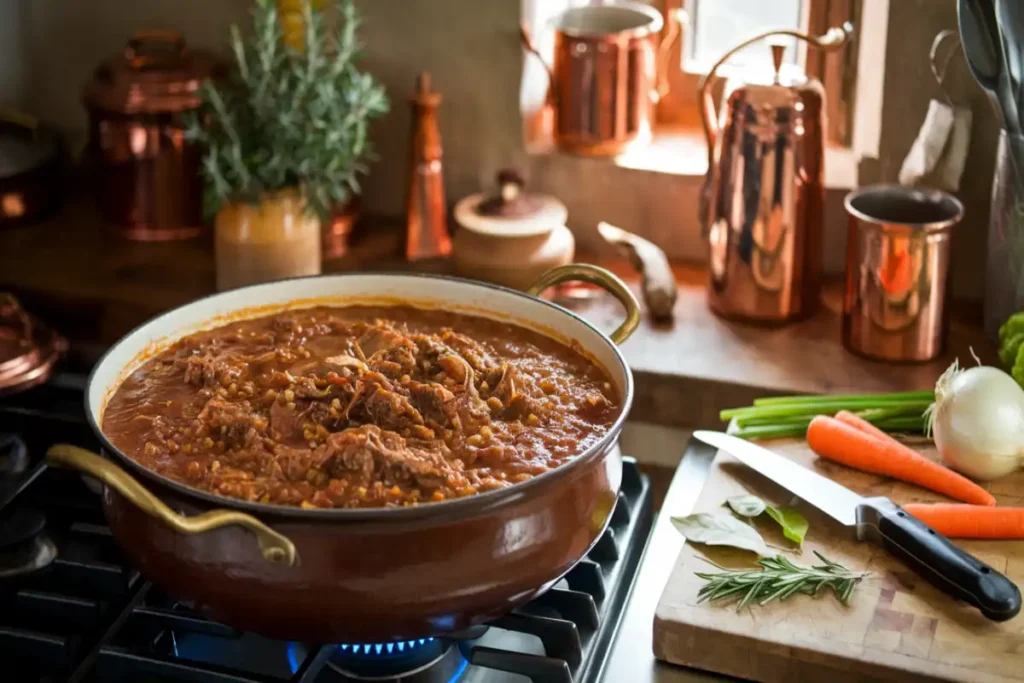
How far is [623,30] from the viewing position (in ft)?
6.99

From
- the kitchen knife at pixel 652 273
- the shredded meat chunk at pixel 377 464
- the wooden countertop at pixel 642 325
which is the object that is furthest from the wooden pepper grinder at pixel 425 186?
the shredded meat chunk at pixel 377 464

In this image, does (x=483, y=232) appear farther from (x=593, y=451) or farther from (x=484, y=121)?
(x=593, y=451)

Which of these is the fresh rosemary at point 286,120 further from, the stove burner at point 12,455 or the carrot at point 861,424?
the carrot at point 861,424

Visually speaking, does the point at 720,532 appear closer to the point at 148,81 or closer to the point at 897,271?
the point at 897,271

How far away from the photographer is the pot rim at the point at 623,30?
2.04m

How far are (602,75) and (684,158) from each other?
216 millimetres

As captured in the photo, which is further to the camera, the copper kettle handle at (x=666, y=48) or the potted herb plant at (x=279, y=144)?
the copper kettle handle at (x=666, y=48)

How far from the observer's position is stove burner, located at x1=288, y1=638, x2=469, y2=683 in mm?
1294

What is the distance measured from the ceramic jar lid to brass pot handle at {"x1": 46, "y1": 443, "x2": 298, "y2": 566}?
0.97m

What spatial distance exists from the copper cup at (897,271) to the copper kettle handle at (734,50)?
0.70 feet

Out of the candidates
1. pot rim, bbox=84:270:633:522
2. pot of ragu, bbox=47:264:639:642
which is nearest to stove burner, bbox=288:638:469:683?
pot of ragu, bbox=47:264:639:642

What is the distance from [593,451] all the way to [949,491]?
0.52 meters

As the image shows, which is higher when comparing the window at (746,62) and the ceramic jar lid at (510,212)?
the window at (746,62)

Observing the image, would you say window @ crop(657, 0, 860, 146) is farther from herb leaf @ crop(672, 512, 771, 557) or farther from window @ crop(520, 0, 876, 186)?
herb leaf @ crop(672, 512, 771, 557)
